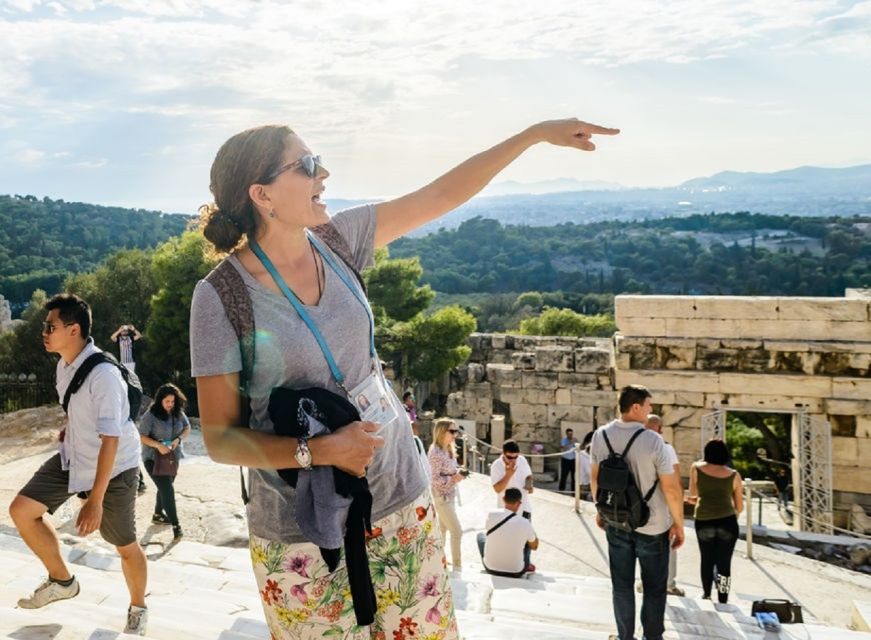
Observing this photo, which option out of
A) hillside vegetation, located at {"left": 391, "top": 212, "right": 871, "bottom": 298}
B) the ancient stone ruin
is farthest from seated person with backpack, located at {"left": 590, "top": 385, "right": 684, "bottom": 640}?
hillside vegetation, located at {"left": 391, "top": 212, "right": 871, "bottom": 298}

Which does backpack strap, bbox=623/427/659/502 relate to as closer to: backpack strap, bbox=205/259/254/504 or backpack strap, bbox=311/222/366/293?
backpack strap, bbox=311/222/366/293

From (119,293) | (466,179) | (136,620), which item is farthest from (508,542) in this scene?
(119,293)

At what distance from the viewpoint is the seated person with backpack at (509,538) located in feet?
23.3

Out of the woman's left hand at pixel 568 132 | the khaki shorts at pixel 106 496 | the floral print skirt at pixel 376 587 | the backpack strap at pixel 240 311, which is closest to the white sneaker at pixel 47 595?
the khaki shorts at pixel 106 496

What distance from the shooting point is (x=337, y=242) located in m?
2.33

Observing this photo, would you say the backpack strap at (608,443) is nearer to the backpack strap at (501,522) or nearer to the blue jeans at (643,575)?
the blue jeans at (643,575)

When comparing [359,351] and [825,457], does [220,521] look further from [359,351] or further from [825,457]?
[825,457]

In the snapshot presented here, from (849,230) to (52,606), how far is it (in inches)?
4504

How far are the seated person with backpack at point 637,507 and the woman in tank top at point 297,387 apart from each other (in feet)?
9.62

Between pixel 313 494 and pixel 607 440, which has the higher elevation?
pixel 313 494

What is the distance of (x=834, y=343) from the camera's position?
1204 centimetres

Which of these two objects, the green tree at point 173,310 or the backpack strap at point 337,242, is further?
the green tree at point 173,310

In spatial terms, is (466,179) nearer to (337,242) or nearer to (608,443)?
(337,242)

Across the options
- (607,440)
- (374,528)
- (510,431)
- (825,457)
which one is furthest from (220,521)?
(510,431)
